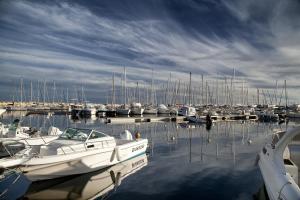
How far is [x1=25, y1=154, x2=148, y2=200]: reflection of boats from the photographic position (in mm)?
12606

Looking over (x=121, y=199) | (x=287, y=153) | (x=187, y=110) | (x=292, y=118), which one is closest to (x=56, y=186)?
(x=121, y=199)

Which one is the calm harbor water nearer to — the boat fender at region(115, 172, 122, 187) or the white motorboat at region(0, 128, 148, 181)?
the boat fender at region(115, 172, 122, 187)

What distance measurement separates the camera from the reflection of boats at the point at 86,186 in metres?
12.6

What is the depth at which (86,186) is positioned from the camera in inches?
547

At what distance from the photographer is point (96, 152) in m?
15.8

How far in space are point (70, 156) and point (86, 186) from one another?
1631 mm

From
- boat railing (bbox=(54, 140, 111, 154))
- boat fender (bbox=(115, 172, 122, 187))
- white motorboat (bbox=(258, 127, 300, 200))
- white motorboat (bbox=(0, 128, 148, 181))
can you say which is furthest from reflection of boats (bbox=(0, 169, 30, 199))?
white motorboat (bbox=(258, 127, 300, 200))

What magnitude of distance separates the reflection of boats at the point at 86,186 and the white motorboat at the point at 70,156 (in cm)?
40

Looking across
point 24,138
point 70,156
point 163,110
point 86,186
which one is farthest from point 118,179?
point 163,110

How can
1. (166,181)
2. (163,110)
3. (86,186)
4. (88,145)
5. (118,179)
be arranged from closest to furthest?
(86,186) < (166,181) < (118,179) < (88,145) < (163,110)

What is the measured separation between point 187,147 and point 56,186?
14.7 metres

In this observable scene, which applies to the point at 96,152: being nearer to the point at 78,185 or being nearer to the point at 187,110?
the point at 78,185

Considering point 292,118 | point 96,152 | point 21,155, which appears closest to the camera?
point 21,155

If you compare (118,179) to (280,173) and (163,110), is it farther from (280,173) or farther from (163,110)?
(163,110)
